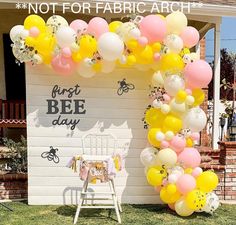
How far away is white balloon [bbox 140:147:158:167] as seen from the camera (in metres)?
5.23

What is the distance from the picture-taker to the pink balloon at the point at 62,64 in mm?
5191

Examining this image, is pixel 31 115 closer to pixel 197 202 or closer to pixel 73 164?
pixel 73 164

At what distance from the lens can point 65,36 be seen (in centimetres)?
491

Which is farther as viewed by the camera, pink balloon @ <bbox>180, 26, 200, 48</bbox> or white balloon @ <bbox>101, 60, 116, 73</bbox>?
white balloon @ <bbox>101, 60, 116, 73</bbox>

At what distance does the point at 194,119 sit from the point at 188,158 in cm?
49

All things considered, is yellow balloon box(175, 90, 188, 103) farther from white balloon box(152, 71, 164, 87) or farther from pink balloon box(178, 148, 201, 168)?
pink balloon box(178, 148, 201, 168)

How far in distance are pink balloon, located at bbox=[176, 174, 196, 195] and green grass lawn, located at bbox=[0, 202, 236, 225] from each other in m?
0.40

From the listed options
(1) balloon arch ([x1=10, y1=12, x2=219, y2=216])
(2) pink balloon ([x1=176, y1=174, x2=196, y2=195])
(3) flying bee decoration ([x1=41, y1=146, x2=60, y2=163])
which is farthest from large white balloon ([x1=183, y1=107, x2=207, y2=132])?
(3) flying bee decoration ([x1=41, y1=146, x2=60, y2=163])

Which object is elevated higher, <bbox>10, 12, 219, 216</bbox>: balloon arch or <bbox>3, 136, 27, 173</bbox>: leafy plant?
<bbox>10, 12, 219, 216</bbox>: balloon arch

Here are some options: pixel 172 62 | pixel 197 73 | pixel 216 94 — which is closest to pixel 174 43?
pixel 172 62

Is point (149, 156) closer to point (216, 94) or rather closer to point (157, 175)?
point (157, 175)

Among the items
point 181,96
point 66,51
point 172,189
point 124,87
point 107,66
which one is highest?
point 66,51

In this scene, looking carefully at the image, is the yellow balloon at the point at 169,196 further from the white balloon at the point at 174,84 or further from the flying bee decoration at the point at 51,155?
the flying bee decoration at the point at 51,155

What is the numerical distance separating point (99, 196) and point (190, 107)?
1.77 metres
